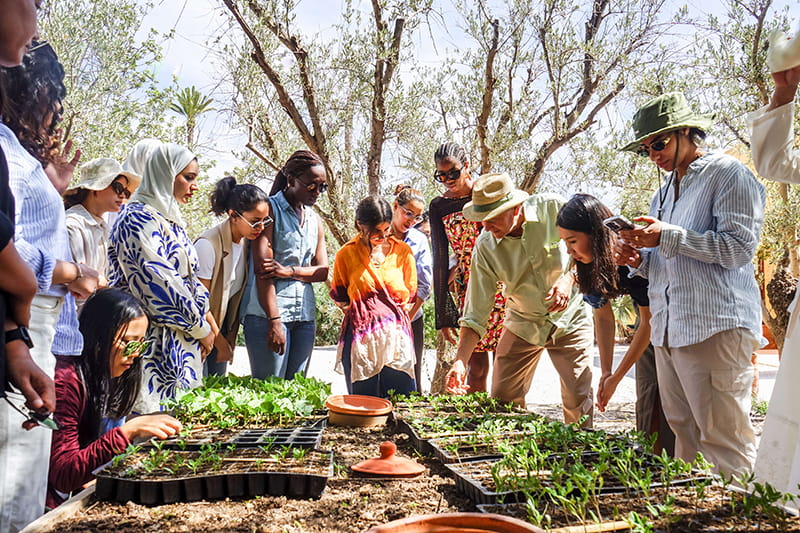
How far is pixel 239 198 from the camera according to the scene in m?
3.99

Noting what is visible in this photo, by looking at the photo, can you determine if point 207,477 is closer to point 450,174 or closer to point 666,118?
point 666,118

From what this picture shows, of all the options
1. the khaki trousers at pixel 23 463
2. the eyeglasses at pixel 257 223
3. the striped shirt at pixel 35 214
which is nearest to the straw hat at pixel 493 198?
the eyeglasses at pixel 257 223

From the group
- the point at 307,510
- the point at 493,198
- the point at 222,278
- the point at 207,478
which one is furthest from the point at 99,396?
the point at 493,198

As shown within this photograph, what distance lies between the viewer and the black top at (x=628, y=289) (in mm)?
3197

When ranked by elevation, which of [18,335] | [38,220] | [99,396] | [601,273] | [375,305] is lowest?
[99,396]

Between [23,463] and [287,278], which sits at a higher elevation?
[287,278]

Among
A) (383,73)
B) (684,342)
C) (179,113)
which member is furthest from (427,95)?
(179,113)

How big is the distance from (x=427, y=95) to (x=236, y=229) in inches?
155

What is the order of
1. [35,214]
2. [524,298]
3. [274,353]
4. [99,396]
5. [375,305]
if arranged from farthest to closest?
[375,305], [274,353], [524,298], [99,396], [35,214]

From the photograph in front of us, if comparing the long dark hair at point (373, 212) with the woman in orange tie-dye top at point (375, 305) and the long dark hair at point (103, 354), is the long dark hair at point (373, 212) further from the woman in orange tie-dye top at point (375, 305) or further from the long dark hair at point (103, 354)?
the long dark hair at point (103, 354)

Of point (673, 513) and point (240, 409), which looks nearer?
point (673, 513)

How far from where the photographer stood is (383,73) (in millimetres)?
5375

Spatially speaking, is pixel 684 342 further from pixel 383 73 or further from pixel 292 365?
pixel 383 73

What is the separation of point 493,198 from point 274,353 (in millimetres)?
1766
